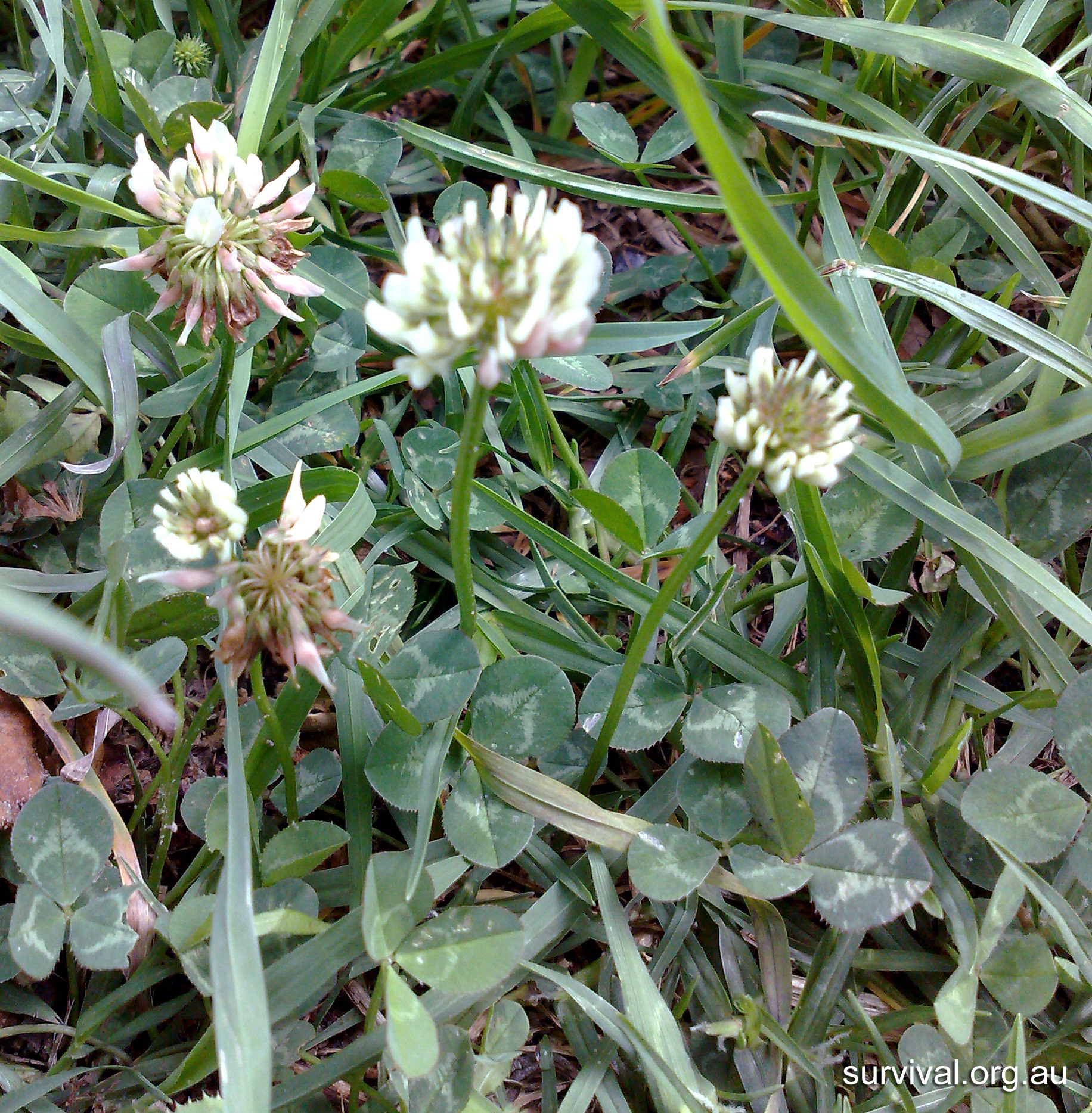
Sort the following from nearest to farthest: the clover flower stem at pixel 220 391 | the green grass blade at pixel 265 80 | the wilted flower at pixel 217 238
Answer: the wilted flower at pixel 217 238, the clover flower stem at pixel 220 391, the green grass blade at pixel 265 80

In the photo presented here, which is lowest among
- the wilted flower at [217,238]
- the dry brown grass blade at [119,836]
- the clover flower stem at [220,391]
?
the dry brown grass blade at [119,836]

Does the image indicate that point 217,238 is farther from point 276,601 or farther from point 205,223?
point 276,601

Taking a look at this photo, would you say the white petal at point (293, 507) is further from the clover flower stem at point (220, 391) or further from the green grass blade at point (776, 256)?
the green grass blade at point (776, 256)

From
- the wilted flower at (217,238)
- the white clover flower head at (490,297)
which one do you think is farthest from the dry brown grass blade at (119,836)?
the white clover flower head at (490,297)

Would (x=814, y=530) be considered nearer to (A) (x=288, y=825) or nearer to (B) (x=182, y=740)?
(A) (x=288, y=825)

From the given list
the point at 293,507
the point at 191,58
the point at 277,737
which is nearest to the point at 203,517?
the point at 293,507

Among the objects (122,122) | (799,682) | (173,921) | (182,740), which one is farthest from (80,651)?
(122,122)

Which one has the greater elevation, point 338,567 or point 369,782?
point 338,567
